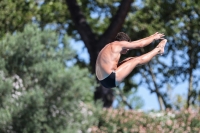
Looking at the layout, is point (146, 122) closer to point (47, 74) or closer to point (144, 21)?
point (47, 74)

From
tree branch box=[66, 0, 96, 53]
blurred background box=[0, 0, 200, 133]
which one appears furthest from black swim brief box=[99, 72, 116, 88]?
tree branch box=[66, 0, 96, 53]

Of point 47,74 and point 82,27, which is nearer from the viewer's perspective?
point 47,74

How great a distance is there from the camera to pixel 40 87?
1521 cm

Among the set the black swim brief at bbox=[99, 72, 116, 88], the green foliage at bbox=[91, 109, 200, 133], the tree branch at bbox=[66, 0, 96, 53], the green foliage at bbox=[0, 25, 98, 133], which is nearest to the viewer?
the black swim brief at bbox=[99, 72, 116, 88]

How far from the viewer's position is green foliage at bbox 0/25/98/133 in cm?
1455

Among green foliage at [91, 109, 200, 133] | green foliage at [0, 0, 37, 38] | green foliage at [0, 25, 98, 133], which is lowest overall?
green foliage at [91, 109, 200, 133]

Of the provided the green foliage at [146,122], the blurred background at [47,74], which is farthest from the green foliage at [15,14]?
the green foliage at [146,122]

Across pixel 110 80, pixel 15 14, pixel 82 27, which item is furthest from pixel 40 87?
pixel 110 80

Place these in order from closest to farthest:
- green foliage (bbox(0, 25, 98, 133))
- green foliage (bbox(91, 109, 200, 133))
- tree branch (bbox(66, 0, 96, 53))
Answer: green foliage (bbox(0, 25, 98, 133)) < green foliage (bbox(91, 109, 200, 133)) < tree branch (bbox(66, 0, 96, 53))

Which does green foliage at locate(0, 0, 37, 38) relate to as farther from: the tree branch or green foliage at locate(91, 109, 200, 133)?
green foliage at locate(91, 109, 200, 133)

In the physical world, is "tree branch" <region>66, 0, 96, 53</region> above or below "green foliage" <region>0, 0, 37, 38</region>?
below

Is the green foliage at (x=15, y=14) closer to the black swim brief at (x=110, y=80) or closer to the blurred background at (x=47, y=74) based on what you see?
the blurred background at (x=47, y=74)

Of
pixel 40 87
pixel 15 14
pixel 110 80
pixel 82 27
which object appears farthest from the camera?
pixel 15 14

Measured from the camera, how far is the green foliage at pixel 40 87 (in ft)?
47.8
